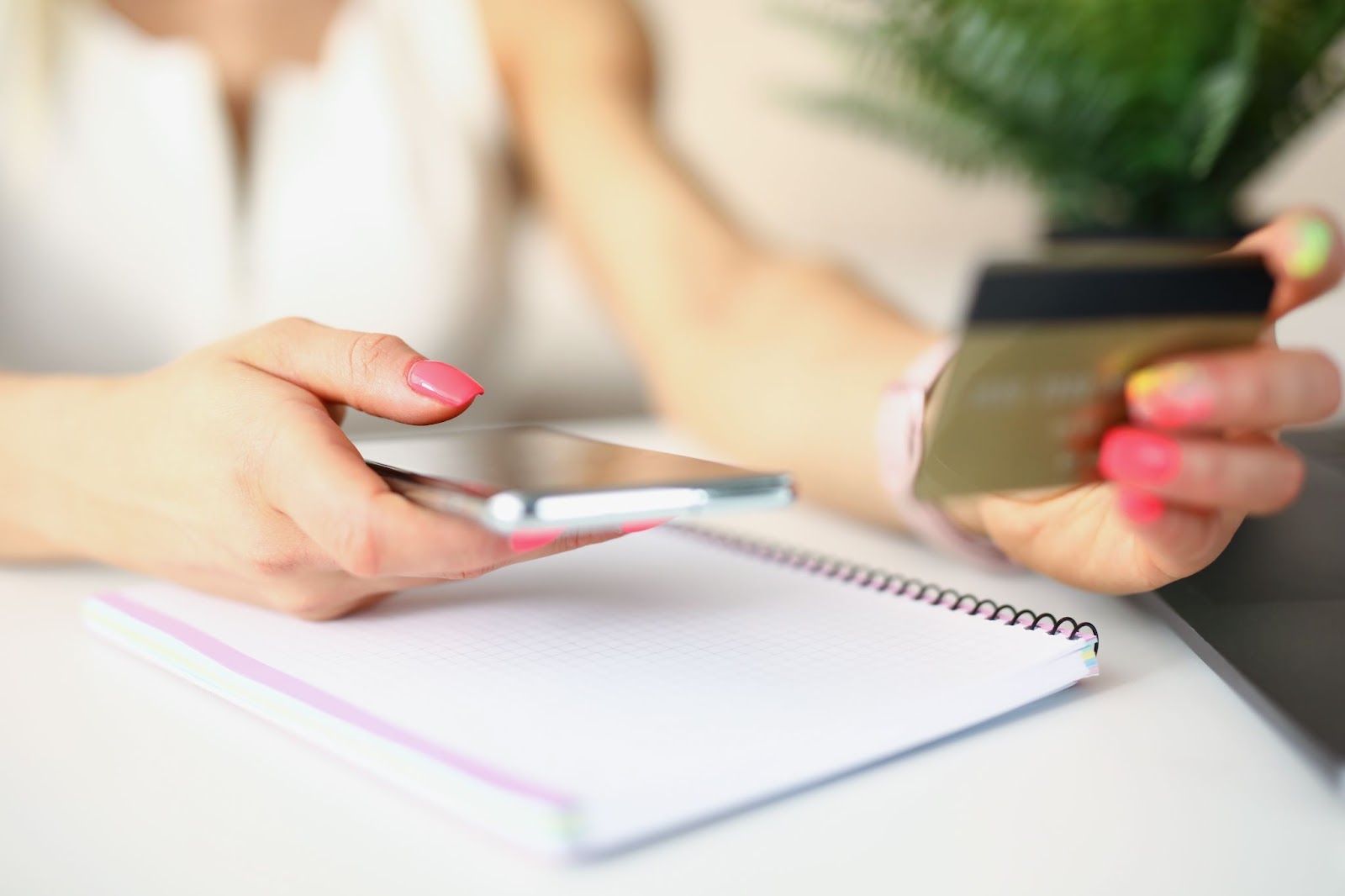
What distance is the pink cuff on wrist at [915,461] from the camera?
498 millimetres

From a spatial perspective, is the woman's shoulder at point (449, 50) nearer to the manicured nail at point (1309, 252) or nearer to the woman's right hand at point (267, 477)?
the woman's right hand at point (267, 477)

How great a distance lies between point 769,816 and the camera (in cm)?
30

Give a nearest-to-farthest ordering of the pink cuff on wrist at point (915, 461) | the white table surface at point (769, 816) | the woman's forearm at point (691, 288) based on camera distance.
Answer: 1. the white table surface at point (769, 816)
2. the pink cuff on wrist at point (915, 461)
3. the woman's forearm at point (691, 288)

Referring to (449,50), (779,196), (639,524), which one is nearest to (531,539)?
(639,524)

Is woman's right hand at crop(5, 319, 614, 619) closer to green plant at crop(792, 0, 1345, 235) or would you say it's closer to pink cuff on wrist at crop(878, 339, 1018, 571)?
pink cuff on wrist at crop(878, 339, 1018, 571)

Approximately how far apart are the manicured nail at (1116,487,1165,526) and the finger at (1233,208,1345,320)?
0.21 feet

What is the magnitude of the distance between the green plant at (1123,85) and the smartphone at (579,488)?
663 millimetres

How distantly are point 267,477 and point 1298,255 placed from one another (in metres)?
0.33

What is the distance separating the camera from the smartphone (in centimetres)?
28

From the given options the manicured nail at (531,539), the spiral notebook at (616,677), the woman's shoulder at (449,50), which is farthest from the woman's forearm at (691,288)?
the manicured nail at (531,539)

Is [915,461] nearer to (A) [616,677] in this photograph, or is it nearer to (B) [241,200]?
(A) [616,677]

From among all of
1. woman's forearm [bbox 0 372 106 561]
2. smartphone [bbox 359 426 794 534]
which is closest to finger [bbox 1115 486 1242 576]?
smartphone [bbox 359 426 794 534]

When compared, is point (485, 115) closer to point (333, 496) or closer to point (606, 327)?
point (606, 327)

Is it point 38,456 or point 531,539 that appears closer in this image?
point 531,539
